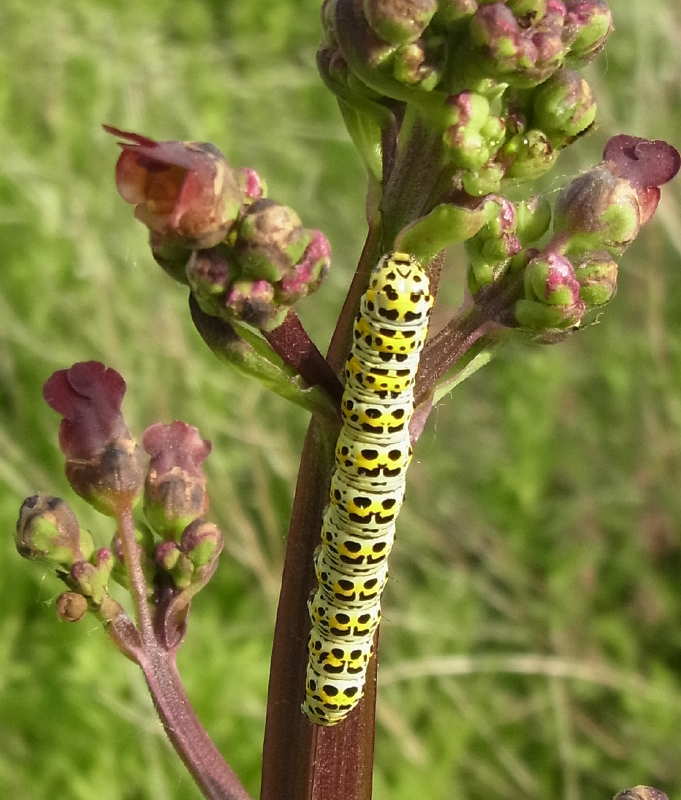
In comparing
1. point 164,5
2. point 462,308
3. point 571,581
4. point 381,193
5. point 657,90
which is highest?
point 164,5

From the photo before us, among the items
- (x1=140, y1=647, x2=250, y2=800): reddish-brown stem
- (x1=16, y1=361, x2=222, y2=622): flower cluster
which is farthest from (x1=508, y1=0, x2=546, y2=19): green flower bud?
(x1=140, y1=647, x2=250, y2=800): reddish-brown stem

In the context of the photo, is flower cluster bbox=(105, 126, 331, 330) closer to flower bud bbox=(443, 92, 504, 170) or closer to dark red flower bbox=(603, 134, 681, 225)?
flower bud bbox=(443, 92, 504, 170)

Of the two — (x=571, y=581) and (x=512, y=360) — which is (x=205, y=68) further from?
(x=571, y=581)

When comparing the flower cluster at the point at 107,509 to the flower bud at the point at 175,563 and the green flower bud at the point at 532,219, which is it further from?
the green flower bud at the point at 532,219

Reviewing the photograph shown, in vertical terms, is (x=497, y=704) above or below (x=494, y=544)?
below

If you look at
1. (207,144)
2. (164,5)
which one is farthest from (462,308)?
(164,5)
